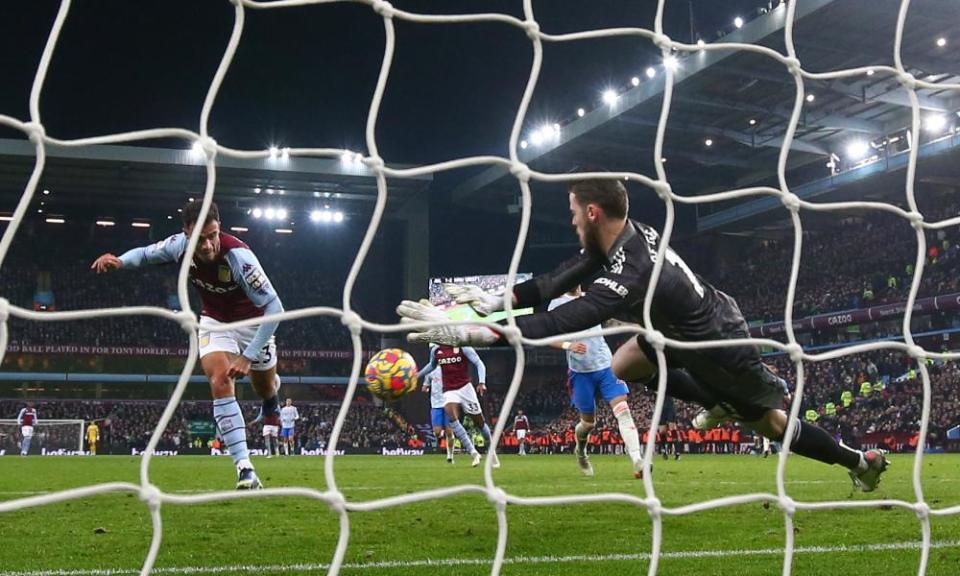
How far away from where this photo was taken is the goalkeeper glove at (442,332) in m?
3.17

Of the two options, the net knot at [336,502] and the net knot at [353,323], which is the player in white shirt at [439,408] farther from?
the net knot at [336,502]

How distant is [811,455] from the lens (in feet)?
16.4

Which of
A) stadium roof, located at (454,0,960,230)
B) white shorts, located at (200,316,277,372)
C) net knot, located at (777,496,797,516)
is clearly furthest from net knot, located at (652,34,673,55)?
stadium roof, located at (454,0,960,230)

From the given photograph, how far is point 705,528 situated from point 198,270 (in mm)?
3766

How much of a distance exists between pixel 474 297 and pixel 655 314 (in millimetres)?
1019

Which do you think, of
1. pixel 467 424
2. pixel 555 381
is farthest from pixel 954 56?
pixel 555 381

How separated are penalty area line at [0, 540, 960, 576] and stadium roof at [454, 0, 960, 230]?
21.3 metres

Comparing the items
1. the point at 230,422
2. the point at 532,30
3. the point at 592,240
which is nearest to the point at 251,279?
the point at 230,422

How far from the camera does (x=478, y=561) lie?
3756mm

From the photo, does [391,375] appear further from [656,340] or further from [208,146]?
[208,146]

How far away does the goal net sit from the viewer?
82.2 feet

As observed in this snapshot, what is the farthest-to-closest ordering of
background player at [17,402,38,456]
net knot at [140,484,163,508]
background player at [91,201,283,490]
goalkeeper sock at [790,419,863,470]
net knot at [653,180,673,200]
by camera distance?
background player at [17,402,38,456], background player at [91,201,283,490], goalkeeper sock at [790,419,863,470], net knot at [653,180,673,200], net knot at [140,484,163,508]

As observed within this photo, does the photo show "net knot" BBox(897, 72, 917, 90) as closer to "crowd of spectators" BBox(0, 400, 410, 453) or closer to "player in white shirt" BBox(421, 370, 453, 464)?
"player in white shirt" BBox(421, 370, 453, 464)

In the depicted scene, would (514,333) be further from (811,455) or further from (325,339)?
(325,339)
